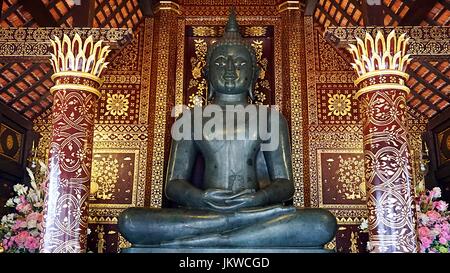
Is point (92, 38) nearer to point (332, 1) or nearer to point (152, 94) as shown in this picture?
point (152, 94)

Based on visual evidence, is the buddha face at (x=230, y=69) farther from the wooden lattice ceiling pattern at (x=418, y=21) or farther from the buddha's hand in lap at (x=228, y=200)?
the wooden lattice ceiling pattern at (x=418, y=21)

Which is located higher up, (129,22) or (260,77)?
(129,22)

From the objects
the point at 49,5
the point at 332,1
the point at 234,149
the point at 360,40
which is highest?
the point at 332,1

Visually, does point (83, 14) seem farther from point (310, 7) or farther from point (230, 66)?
point (310, 7)

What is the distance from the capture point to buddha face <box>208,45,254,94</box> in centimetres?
456

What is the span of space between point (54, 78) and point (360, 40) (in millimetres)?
3007

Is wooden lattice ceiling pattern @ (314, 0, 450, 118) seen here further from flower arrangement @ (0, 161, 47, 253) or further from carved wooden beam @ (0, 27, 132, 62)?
flower arrangement @ (0, 161, 47, 253)

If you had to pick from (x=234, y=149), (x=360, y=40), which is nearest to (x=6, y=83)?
(x=234, y=149)

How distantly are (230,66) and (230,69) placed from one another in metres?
0.03

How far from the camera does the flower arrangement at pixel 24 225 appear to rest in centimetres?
494

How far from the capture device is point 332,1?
769 cm

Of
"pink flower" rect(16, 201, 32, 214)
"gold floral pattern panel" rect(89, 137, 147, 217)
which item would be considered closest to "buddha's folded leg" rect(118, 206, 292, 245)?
"pink flower" rect(16, 201, 32, 214)

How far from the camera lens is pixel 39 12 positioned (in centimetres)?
675

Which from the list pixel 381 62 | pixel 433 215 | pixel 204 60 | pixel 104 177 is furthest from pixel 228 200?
pixel 204 60
